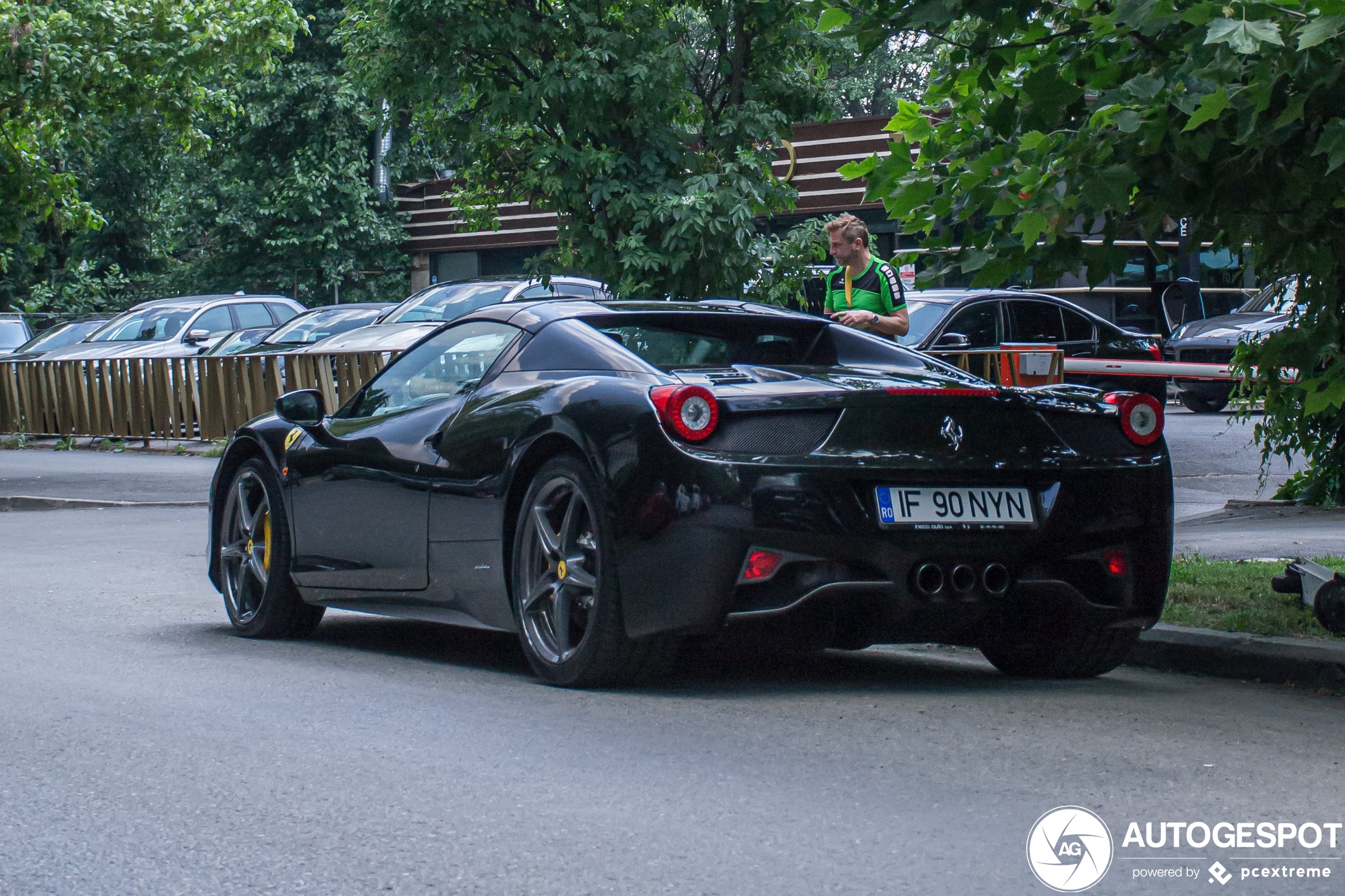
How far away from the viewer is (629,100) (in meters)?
12.2

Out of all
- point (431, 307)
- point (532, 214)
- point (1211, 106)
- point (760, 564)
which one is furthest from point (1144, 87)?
point (532, 214)

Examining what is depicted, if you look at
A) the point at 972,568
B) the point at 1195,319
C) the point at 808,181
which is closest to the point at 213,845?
the point at 972,568

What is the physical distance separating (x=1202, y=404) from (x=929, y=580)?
19.0 meters

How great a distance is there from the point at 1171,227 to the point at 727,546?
245 cm

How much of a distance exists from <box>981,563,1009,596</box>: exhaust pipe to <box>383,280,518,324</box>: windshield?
1513 cm

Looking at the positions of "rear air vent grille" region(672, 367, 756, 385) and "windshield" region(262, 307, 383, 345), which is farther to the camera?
"windshield" region(262, 307, 383, 345)

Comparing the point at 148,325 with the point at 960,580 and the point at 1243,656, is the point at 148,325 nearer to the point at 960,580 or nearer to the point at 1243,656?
the point at 1243,656

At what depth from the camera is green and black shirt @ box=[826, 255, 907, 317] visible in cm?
924

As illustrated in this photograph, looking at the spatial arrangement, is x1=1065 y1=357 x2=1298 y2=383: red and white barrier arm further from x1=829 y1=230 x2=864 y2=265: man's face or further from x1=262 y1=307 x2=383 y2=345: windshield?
x1=262 y1=307 x2=383 y2=345: windshield


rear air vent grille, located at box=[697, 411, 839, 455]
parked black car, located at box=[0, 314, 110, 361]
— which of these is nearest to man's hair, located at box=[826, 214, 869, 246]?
rear air vent grille, located at box=[697, 411, 839, 455]

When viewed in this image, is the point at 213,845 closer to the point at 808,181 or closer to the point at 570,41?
the point at 570,41

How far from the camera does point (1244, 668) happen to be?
6.60m

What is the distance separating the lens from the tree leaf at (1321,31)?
5.03 meters

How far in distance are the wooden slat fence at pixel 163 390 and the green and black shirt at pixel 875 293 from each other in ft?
33.9
